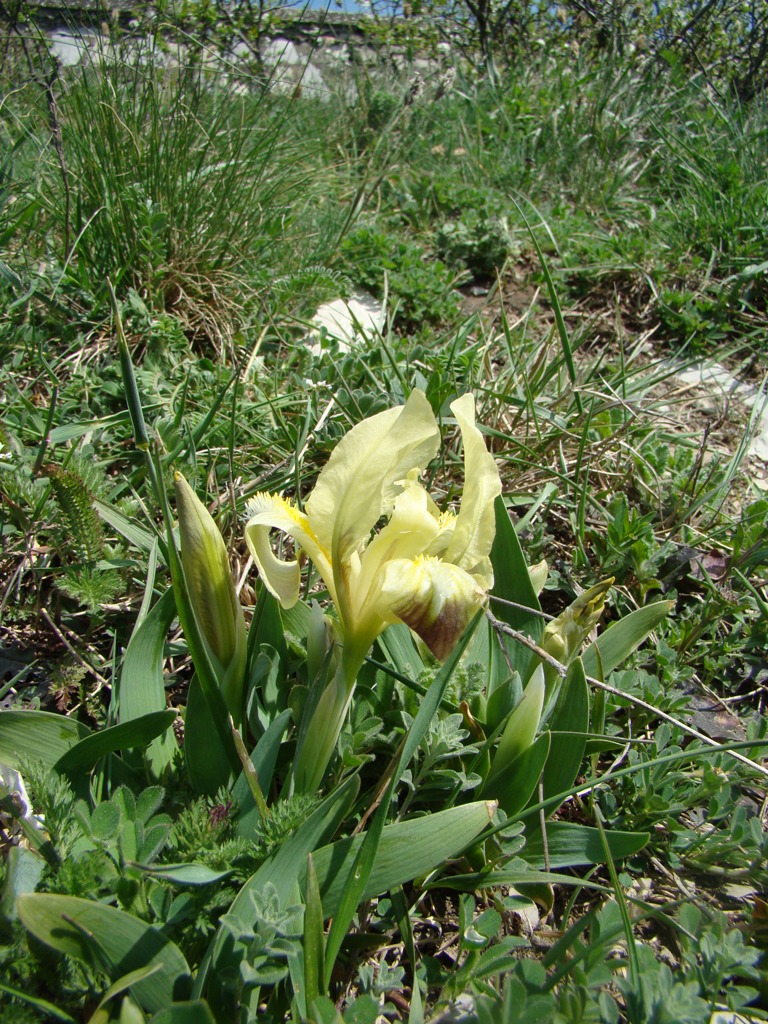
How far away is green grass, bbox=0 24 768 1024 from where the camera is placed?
3.44 ft

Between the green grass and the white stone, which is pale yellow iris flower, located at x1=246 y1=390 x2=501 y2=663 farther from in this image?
the white stone

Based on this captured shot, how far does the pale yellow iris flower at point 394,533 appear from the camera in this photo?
100cm

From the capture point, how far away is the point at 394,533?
1.05m

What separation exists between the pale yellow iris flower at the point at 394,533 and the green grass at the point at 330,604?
5.5 inches

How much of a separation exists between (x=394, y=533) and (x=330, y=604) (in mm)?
632

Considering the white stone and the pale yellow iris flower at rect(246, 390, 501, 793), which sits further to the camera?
the white stone

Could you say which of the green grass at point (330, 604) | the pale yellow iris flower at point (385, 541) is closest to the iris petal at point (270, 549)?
the pale yellow iris flower at point (385, 541)

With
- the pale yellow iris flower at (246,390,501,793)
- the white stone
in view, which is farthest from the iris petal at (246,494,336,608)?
the white stone

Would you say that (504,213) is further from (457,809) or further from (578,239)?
(457,809)

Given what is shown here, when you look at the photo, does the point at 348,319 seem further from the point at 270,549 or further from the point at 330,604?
the point at 270,549

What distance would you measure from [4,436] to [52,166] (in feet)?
4.31

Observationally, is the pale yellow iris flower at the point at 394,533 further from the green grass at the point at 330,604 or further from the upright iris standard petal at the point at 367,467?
the green grass at the point at 330,604

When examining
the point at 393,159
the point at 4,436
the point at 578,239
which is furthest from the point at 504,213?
the point at 4,436

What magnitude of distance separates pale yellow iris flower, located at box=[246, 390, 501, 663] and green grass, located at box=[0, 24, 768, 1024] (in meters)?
0.14
